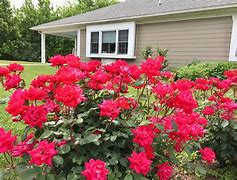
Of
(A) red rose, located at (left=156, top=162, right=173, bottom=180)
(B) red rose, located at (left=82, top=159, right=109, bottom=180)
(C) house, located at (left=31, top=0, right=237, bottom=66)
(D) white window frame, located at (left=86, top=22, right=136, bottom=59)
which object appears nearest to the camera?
(B) red rose, located at (left=82, top=159, right=109, bottom=180)

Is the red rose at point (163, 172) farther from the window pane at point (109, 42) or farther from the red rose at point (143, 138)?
the window pane at point (109, 42)

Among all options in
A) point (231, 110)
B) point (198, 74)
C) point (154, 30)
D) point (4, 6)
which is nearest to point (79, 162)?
point (231, 110)

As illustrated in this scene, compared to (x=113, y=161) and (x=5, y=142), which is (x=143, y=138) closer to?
(x=113, y=161)

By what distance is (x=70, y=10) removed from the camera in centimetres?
2906

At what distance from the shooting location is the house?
8.84 metres

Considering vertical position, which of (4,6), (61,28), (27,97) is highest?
(4,6)

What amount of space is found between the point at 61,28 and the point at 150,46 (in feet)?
→ 21.1

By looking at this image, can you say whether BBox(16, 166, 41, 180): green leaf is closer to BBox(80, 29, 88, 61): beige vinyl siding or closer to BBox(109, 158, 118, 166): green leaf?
BBox(109, 158, 118, 166): green leaf

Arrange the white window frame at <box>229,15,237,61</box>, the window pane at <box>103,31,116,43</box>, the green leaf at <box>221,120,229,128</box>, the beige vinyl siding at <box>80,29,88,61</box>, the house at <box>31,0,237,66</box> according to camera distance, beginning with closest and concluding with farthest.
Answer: the green leaf at <box>221,120,229,128</box>
the white window frame at <box>229,15,237,61</box>
the house at <box>31,0,237,66</box>
the window pane at <box>103,31,116,43</box>
the beige vinyl siding at <box>80,29,88,61</box>

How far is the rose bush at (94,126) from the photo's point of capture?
1251mm

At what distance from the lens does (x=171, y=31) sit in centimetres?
1039

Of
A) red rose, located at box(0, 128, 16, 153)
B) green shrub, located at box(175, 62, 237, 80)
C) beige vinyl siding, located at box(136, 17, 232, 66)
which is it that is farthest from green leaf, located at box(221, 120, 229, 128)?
beige vinyl siding, located at box(136, 17, 232, 66)

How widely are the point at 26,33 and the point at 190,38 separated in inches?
722

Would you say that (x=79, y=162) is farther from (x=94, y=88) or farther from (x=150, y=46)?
(x=150, y=46)
